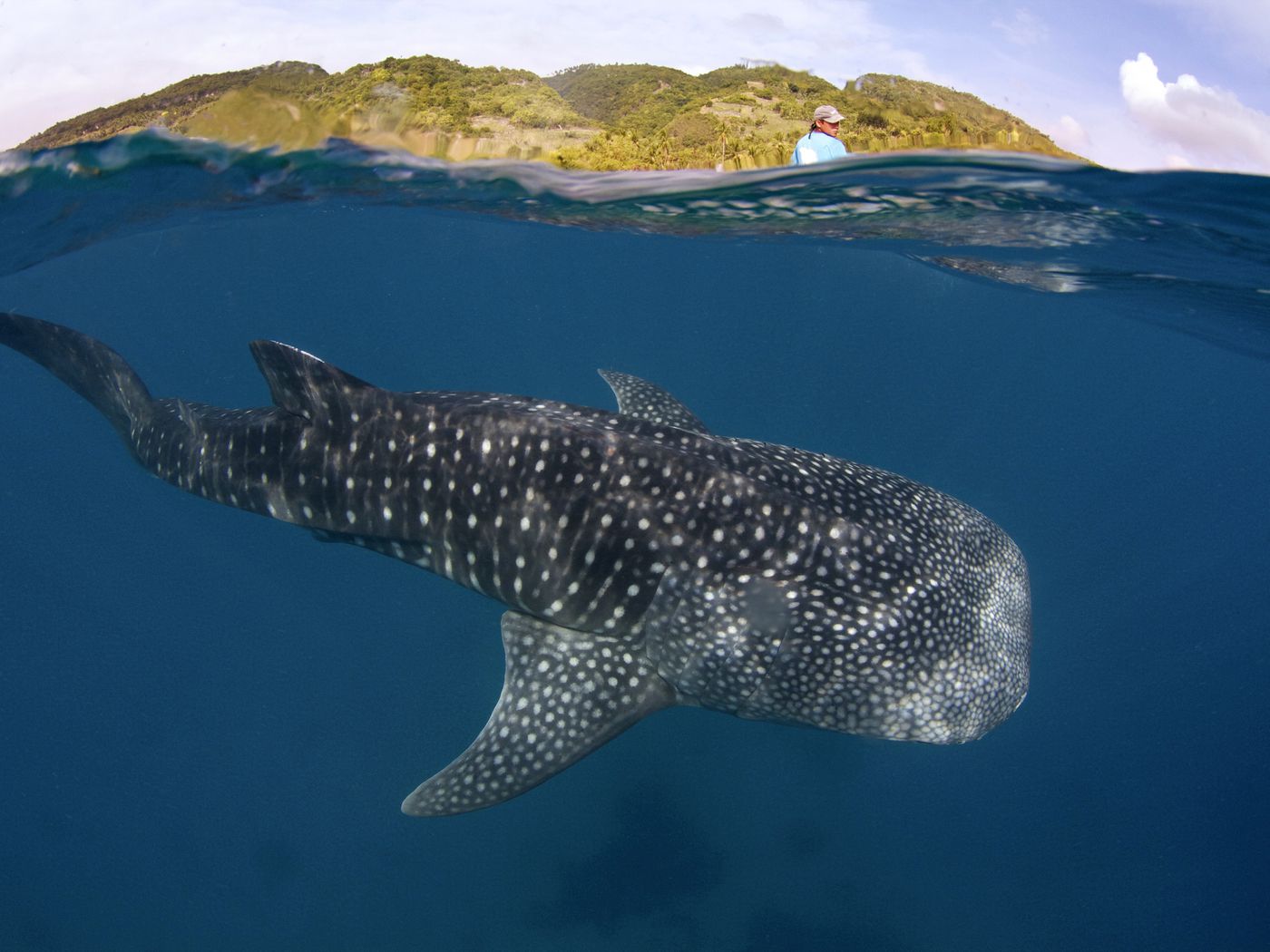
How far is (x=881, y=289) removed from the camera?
26.6 metres

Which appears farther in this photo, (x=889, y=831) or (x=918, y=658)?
(x=889, y=831)

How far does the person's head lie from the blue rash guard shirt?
0.28 feet

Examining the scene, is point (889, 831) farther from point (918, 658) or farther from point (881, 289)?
point (881, 289)

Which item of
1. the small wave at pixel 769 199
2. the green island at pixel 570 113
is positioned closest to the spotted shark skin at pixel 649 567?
the green island at pixel 570 113

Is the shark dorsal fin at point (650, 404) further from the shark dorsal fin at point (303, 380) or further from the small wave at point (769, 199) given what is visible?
the small wave at point (769, 199)

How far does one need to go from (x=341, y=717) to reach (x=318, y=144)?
10.1m

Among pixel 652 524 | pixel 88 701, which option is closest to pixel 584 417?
pixel 652 524

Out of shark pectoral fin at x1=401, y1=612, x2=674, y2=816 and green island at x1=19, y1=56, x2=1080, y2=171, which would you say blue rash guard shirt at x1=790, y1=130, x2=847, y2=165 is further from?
shark pectoral fin at x1=401, y1=612, x2=674, y2=816

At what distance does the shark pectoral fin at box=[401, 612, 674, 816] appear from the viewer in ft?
16.1

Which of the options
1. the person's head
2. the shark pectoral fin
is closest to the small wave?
the person's head

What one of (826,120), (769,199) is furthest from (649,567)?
(769,199)

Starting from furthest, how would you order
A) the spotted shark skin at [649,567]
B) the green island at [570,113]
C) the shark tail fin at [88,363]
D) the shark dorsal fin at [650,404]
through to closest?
1. the green island at [570,113]
2. the shark tail fin at [88,363]
3. the shark dorsal fin at [650,404]
4. the spotted shark skin at [649,567]

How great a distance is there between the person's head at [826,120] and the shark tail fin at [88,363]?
8.46m

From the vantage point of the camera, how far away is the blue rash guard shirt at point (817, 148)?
842 centimetres
